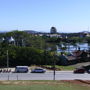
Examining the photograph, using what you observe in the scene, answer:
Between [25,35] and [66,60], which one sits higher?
[25,35]

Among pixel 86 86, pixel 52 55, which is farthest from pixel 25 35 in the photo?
pixel 86 86

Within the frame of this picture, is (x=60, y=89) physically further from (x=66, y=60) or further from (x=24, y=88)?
(x=66, y=60)

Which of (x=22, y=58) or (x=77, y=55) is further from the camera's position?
(x=77, y=55)

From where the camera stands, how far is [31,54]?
6919 cm

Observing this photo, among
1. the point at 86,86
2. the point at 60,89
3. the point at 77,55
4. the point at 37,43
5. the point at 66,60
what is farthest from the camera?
the point at 37,43

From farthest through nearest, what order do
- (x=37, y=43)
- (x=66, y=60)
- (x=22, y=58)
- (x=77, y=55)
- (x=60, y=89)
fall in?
1. (x=37, y=43)
2. (x=77, y=55)
3. (x=66, y=60)
4. (x=22, y=58)
5. (x=60, y=89)

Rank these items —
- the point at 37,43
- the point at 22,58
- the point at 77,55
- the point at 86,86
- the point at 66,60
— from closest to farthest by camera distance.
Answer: the point at 86,86 < the point at 22,58 < the point at 66,60 < the point at 77,55 < the point at 37,43

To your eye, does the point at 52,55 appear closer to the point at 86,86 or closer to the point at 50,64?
the point at 50,64

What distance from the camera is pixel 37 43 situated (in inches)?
3625

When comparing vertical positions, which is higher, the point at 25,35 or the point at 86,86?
the point at 25,35

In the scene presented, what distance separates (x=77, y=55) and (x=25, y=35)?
19620mm

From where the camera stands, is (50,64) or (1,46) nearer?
(50,64)

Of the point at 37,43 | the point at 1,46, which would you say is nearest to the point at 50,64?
the point at 1,46

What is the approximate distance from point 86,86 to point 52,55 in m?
37.4
